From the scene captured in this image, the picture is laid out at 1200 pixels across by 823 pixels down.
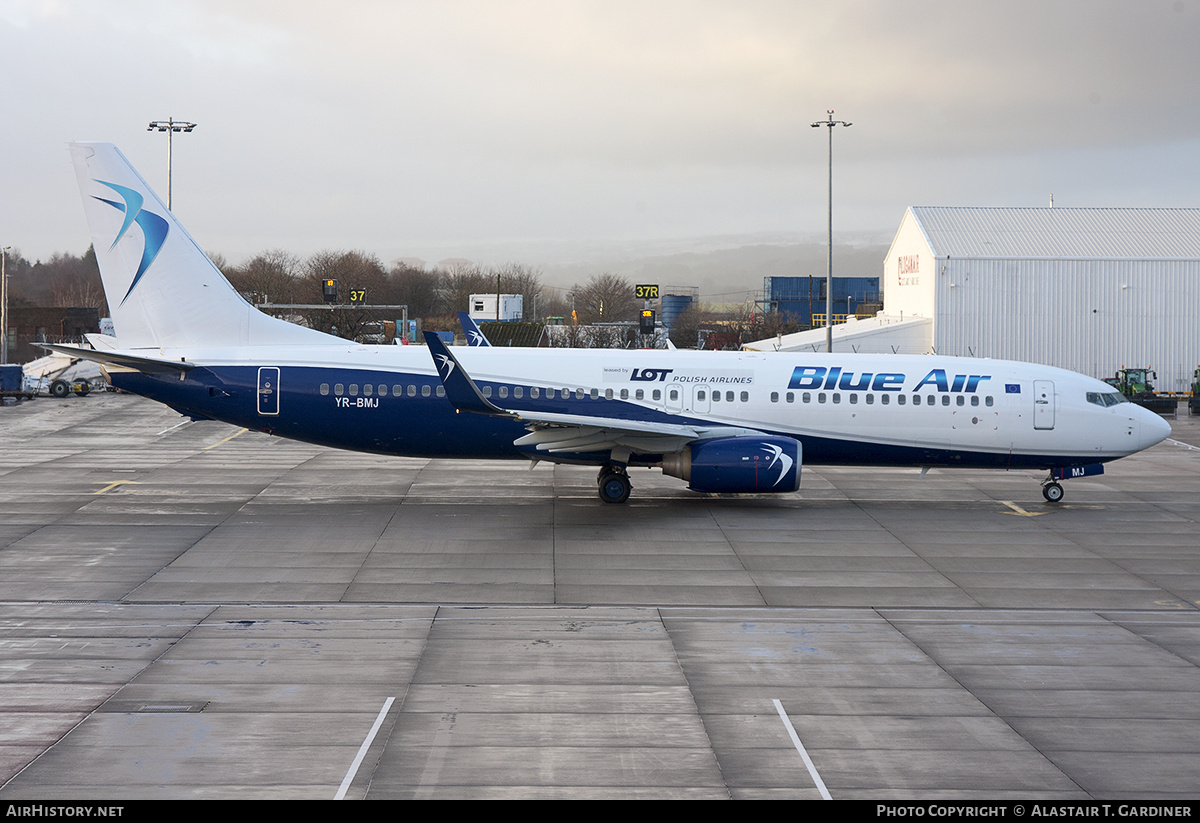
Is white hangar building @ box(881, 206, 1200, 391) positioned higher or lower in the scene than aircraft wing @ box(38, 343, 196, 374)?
higher

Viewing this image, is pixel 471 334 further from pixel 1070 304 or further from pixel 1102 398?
pixel 1070 304

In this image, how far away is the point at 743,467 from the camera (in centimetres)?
2345

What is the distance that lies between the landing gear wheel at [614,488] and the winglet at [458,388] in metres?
3.71

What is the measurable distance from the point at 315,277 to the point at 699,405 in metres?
106

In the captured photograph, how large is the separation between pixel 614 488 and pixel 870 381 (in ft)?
22.8

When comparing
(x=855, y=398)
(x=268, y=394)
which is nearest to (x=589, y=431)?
(x=855, y=398)

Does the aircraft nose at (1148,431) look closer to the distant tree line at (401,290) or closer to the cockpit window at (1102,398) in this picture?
the cockpit window at (1102,398)

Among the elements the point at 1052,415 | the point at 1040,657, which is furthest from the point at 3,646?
the point at 1052,415

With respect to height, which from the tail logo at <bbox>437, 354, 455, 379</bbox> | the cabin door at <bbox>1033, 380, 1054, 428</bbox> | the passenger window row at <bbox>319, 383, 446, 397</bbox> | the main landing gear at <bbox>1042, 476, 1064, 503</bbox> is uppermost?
the tail logo at <bbox>437, 354, 455, 379</bbox>

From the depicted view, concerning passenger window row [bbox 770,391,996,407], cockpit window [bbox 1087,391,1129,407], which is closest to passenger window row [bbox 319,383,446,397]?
passenger window row [bbox 770,391,996,407]

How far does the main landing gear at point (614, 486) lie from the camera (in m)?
25.2

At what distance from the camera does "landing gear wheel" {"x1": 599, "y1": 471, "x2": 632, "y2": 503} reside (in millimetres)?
25219

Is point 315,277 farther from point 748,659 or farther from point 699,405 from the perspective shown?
point 748,659

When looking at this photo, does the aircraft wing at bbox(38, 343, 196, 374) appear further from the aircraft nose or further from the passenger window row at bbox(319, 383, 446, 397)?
the aircraft nose
